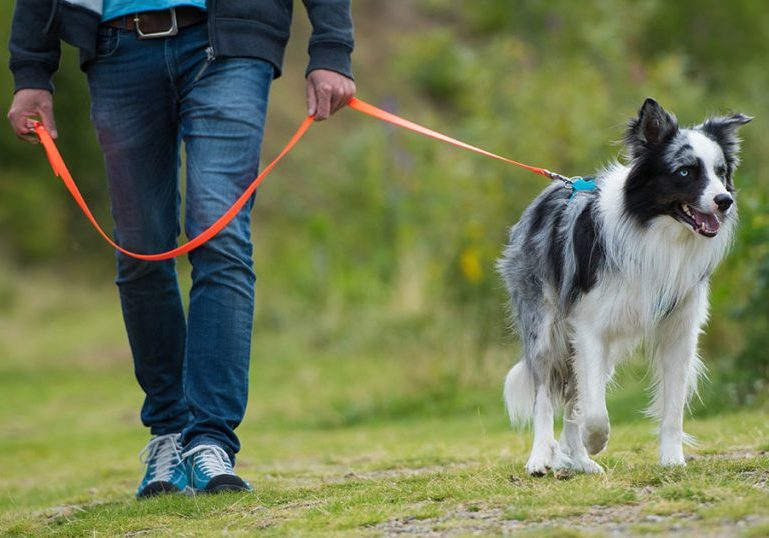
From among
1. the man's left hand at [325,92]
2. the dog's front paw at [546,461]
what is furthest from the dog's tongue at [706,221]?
the man's left hand at [325,92]

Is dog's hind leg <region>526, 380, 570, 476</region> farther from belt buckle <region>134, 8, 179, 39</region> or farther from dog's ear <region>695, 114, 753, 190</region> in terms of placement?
belt buckle <region>134, 8, 179, 39</region>

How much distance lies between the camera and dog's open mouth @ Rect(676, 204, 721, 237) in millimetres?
4539

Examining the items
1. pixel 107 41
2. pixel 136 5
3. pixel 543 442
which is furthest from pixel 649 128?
pixel 107 41

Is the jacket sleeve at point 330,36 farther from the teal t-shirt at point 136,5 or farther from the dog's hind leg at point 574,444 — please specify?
the dog's hind leg at point 574,444

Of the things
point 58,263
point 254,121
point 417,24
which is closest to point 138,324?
point 254,121

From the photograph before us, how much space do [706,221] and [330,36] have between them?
1.68 meters

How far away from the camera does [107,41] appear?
15.7 feet

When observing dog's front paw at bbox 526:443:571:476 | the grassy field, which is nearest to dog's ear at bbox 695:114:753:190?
the grassy field

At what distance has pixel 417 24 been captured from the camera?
33.8 m

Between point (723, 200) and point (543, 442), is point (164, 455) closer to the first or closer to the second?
point (543, 442)

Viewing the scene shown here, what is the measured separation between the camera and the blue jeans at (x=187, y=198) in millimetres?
4625

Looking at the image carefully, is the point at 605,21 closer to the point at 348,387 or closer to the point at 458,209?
the point at 458,209

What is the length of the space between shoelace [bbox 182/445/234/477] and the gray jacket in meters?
1.54

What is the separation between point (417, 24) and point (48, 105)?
29.5 metres
